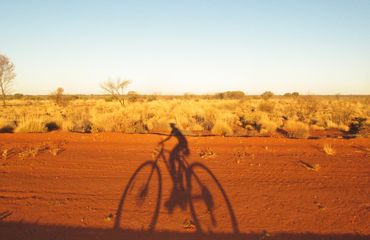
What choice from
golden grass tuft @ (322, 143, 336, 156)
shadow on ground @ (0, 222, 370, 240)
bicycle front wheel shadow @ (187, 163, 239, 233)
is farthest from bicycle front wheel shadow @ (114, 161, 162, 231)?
golden grass tuft @ (322, 143, 336, 156)

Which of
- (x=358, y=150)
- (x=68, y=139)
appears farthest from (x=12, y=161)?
(x=358, y=150)

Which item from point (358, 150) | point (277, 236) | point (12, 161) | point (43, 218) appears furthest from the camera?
point (358, 150)

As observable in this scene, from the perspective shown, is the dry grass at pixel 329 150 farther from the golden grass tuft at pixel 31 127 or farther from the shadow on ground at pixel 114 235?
the golden grass tuft at pixel 31 127

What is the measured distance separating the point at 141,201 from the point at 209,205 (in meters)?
1.42

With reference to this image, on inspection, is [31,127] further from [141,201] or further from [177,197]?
[177,197]

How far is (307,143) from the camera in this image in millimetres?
11141

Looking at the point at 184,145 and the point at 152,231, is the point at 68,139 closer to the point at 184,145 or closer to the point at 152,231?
the point at 184,145

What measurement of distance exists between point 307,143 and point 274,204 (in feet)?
19.6

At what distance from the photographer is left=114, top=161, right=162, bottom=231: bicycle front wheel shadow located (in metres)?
5.19

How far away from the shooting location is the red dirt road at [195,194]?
5.00m

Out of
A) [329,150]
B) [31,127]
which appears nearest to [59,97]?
[31,127]

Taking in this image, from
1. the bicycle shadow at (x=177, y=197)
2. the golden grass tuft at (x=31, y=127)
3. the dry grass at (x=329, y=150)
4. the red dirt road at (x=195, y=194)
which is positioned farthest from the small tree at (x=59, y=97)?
the dry grass at (x=329, y=150)

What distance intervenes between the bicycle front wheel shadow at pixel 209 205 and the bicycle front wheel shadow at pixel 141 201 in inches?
29.6

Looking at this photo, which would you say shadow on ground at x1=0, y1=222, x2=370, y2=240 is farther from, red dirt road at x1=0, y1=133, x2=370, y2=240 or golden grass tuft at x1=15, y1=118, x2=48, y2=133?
golden grass tuft at x1=15, y1=118, x2=48, y2=133
